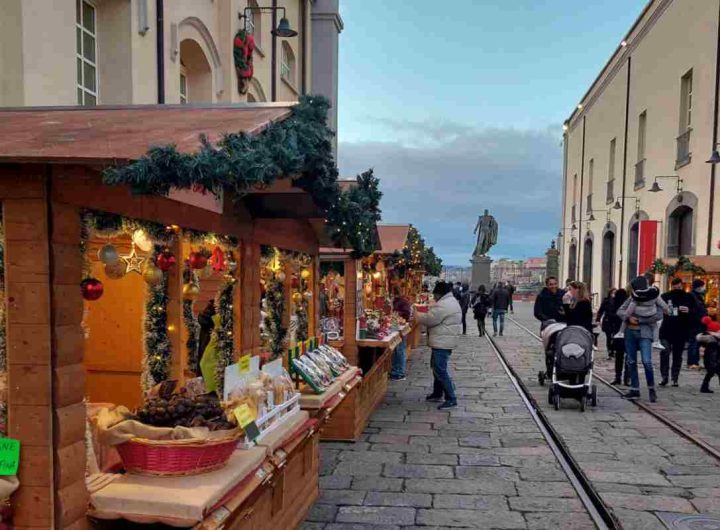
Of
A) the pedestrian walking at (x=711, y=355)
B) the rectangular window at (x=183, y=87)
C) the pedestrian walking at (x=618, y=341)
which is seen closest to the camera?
the pedestrian walking at (x=711, y=355)

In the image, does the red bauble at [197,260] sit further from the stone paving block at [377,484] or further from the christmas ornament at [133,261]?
the stone paving block at [377,484]

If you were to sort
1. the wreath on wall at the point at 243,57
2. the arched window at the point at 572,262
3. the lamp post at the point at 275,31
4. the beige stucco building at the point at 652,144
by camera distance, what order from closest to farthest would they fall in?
the lamp post at the point at 275,31 → the wreath on wall at the point at 243,57 → the beige stucco building at the point at 652,144 → the arched window at the point at 572,262

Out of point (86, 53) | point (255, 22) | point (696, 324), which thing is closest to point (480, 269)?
point (696, 324)

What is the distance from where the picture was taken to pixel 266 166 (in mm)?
2582

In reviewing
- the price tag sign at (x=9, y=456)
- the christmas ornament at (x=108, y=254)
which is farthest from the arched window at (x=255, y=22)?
the price tag sign at (x=9, y=456)

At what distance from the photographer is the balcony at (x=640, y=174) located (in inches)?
881

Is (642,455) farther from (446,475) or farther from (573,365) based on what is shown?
(446,475)

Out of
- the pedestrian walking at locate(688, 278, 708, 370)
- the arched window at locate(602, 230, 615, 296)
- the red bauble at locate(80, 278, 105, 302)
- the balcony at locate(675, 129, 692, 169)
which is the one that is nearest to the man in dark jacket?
the pedestrian walking at locate(688, 278, 708, 370)

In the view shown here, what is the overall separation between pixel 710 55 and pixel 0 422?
19340 mm

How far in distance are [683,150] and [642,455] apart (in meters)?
15.5

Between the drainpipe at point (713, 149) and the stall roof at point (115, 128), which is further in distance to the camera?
the drainpipe at point (713, 149)

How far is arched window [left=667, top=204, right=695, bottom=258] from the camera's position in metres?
18.2

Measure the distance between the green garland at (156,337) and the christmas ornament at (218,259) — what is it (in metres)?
0.45

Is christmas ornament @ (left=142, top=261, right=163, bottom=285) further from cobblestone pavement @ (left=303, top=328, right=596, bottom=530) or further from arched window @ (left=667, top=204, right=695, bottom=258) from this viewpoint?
arched window @ (left=667, top=204, right=695, bottom=258)
